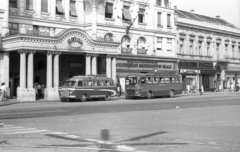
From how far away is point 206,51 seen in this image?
60219mm

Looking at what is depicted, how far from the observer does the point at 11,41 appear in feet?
111

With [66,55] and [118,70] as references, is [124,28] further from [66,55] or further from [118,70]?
[66,55]

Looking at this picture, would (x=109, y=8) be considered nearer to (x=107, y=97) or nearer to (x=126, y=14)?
(x=126, y=14)

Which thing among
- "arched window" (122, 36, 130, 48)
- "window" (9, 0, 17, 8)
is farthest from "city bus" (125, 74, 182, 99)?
"window" (9, 0, 17, 8)

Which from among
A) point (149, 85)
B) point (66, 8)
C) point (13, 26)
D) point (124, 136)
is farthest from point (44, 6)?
point (124, 136)

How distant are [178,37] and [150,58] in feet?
26.3

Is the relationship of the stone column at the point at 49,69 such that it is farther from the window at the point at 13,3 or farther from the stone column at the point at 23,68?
the window at the point at 13,3

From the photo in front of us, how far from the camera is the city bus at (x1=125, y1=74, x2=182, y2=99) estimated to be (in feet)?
125

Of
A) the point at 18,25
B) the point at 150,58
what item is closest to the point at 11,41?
the point at 18,25

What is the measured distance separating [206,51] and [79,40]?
98.3 feet

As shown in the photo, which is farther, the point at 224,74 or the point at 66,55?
the point at 224,74

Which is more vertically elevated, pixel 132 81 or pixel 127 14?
pixel 127 14

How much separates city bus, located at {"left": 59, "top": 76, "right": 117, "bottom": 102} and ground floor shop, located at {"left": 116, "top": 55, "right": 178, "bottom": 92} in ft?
28.9

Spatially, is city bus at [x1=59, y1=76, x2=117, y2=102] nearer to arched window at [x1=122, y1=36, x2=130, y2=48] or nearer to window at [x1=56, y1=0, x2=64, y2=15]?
window at [x1=56, y1=0, x2=64, y2=15]
